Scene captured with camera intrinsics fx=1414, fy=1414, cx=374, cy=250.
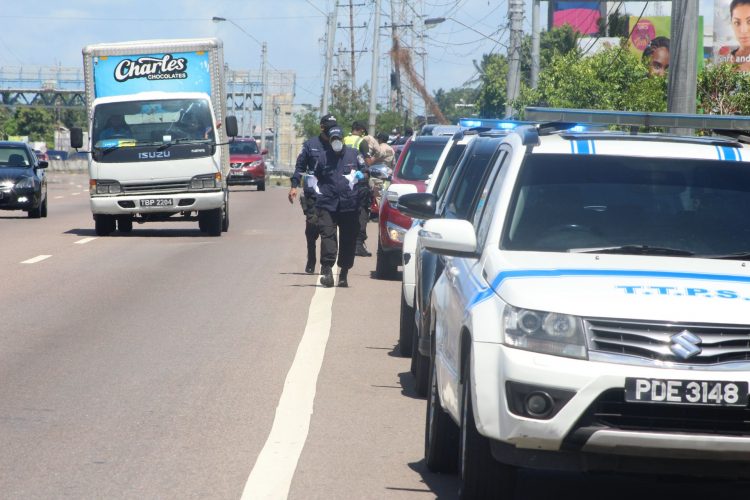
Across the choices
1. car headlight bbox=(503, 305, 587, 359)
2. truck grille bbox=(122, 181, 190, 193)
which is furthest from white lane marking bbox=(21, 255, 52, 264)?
car headlight bbox=(503, 305, 587, 359)

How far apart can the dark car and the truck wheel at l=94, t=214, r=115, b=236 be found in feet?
19.1

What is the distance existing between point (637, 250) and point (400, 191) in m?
8.98

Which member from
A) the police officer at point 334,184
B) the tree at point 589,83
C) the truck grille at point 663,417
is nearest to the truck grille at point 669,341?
the truck grille at point 663,417

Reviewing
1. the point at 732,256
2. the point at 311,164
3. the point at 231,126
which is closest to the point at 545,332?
the point at 732,256

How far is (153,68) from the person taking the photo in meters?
24.3

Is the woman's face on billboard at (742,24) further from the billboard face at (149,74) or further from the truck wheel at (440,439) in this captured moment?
the truck wheel at (440,439)

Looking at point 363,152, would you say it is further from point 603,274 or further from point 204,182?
point 603,274

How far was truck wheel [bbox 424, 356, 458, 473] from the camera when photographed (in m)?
6.60

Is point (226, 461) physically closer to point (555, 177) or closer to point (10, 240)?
point (555, 177)

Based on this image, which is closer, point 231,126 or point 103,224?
point 231,126

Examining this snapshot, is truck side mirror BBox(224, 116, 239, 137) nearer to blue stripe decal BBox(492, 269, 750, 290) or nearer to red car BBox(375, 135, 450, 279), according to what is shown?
red car BBox(375, 135, 450, 279)

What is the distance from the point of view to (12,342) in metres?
11.2

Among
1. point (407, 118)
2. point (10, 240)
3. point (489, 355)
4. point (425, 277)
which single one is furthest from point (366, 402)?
point (407, 118)

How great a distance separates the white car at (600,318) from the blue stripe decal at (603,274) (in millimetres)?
10
